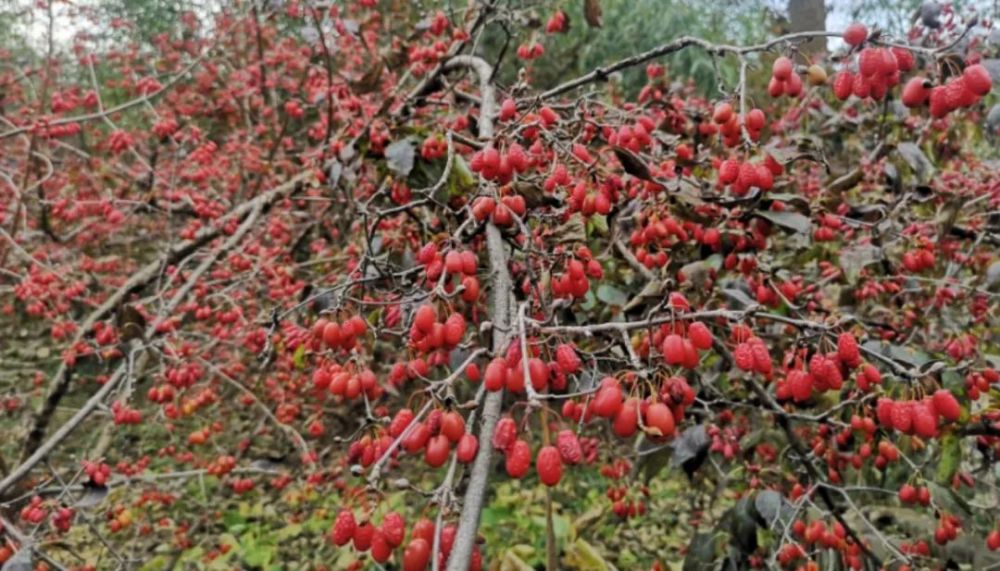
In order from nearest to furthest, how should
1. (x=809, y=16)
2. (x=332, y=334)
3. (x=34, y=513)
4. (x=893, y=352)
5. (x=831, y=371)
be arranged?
(x=831, y=371) → (x=332, y=334) → (x=893, y=352) → (x=34, y=513) → (x=809, y=16)

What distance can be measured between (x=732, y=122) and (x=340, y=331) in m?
0.95

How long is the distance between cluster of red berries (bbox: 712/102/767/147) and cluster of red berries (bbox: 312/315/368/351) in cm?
87

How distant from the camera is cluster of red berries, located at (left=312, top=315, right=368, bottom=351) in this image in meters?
1.37

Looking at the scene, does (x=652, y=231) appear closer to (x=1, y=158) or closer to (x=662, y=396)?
(x=662, y=396)

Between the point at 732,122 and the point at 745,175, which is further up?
the point at 732,122

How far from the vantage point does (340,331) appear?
1.39m

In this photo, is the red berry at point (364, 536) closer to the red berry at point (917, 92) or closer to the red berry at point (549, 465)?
the red berry at point (549, 465)

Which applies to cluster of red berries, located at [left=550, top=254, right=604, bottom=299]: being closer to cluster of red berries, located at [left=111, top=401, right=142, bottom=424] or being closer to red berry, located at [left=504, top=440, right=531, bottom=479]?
red berry, located at [left=504, top=440, right=531, bottom=479]

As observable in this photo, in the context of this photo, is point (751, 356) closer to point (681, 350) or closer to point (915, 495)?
point (681, 350)

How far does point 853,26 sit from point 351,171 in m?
1.77

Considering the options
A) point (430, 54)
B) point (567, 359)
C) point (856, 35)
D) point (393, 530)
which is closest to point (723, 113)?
point (856, 35)

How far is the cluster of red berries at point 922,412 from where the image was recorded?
1199 mm

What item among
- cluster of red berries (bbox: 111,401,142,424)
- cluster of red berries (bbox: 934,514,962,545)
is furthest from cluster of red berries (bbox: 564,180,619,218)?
cluster of red berries (bbox: 111,401,142,424)

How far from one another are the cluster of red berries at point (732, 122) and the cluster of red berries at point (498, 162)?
1.38 feet
